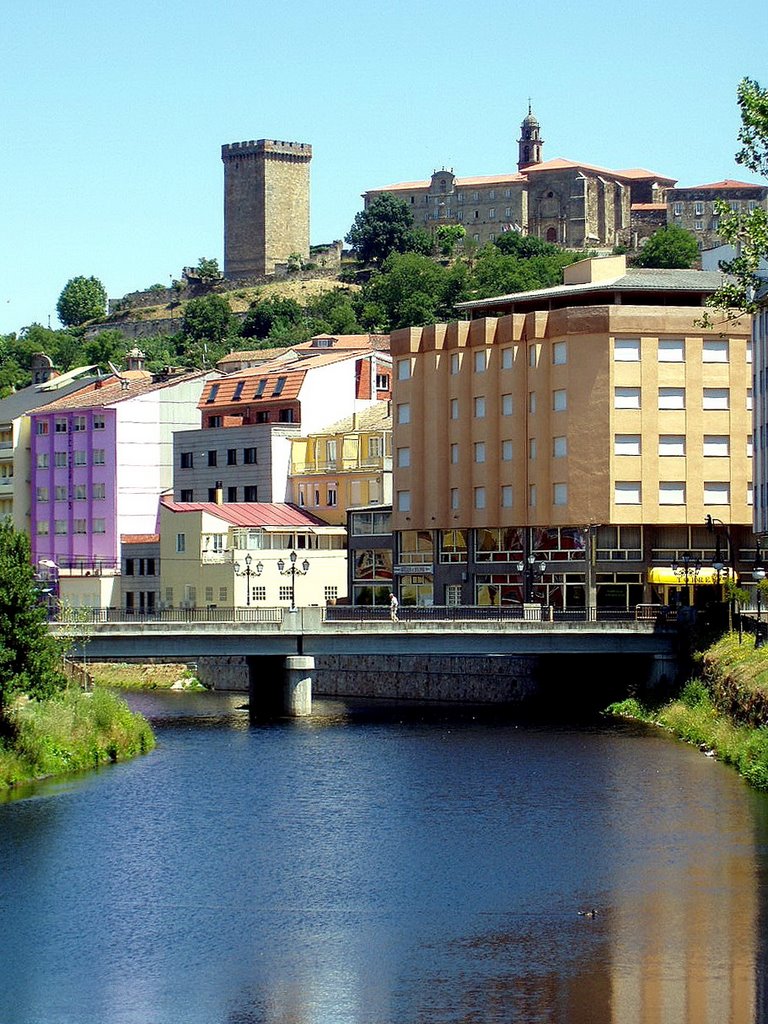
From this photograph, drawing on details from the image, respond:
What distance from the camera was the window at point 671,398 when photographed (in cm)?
9781

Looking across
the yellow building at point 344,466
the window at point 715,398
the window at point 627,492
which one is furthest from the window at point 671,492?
the yellow building at point 344,466

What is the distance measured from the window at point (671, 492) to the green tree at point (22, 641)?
135ft

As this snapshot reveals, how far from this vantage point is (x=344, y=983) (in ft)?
129

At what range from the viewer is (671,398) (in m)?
97.9

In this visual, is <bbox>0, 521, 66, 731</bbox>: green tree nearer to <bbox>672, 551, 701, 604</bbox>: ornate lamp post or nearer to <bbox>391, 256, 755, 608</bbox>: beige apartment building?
<bbox>672, 551, 701, 604</bbox>: ornate lamp post

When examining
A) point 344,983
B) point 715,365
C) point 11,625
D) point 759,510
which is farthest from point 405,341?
point 344,983

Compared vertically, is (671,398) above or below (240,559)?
above

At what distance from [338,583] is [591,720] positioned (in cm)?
3438

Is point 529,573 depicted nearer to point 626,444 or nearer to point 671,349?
point 626,444

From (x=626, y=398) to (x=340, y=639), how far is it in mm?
21390

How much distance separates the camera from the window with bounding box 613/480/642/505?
320 ft

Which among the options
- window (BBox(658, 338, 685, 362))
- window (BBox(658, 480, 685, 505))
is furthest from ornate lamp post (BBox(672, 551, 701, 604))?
window (BBox(658, 338, 685, 362))

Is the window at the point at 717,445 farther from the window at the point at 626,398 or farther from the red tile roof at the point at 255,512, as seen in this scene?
the red tile roof at the point at 255,512

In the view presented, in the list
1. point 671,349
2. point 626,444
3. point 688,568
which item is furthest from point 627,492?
point 671,349
